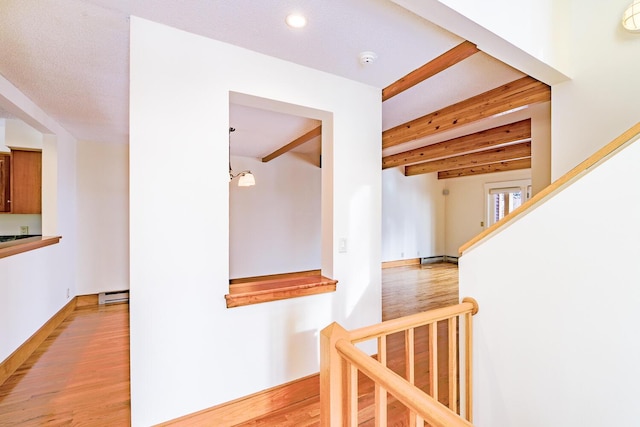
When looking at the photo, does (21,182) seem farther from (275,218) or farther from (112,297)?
(275,218)

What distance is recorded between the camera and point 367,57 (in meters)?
1.83

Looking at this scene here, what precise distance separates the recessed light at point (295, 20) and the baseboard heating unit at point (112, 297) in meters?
4.30

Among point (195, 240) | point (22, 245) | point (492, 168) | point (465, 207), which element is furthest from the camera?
point (465, 207)

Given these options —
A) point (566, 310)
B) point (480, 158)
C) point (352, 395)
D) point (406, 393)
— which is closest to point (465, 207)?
point (480, 158)

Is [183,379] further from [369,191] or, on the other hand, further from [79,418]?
[369,191]

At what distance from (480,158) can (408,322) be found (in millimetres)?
5029

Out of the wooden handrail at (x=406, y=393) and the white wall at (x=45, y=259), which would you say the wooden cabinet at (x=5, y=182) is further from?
the wooden handrail at (x=406, y=393)

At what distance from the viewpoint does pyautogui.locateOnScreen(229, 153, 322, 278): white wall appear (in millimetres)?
4832

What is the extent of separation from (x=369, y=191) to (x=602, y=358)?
1601 mm

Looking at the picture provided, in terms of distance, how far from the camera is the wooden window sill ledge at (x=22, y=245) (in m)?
2.15

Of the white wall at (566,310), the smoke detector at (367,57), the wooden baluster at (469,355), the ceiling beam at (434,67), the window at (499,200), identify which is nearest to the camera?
the white wall at (566,310)

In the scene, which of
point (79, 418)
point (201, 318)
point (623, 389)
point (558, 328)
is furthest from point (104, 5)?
point (623, 389)

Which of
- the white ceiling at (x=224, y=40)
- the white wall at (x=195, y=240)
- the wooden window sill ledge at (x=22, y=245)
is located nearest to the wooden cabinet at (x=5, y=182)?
the wooden window sill ledge at (x=22, y=245)

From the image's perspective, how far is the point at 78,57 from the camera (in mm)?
1825
